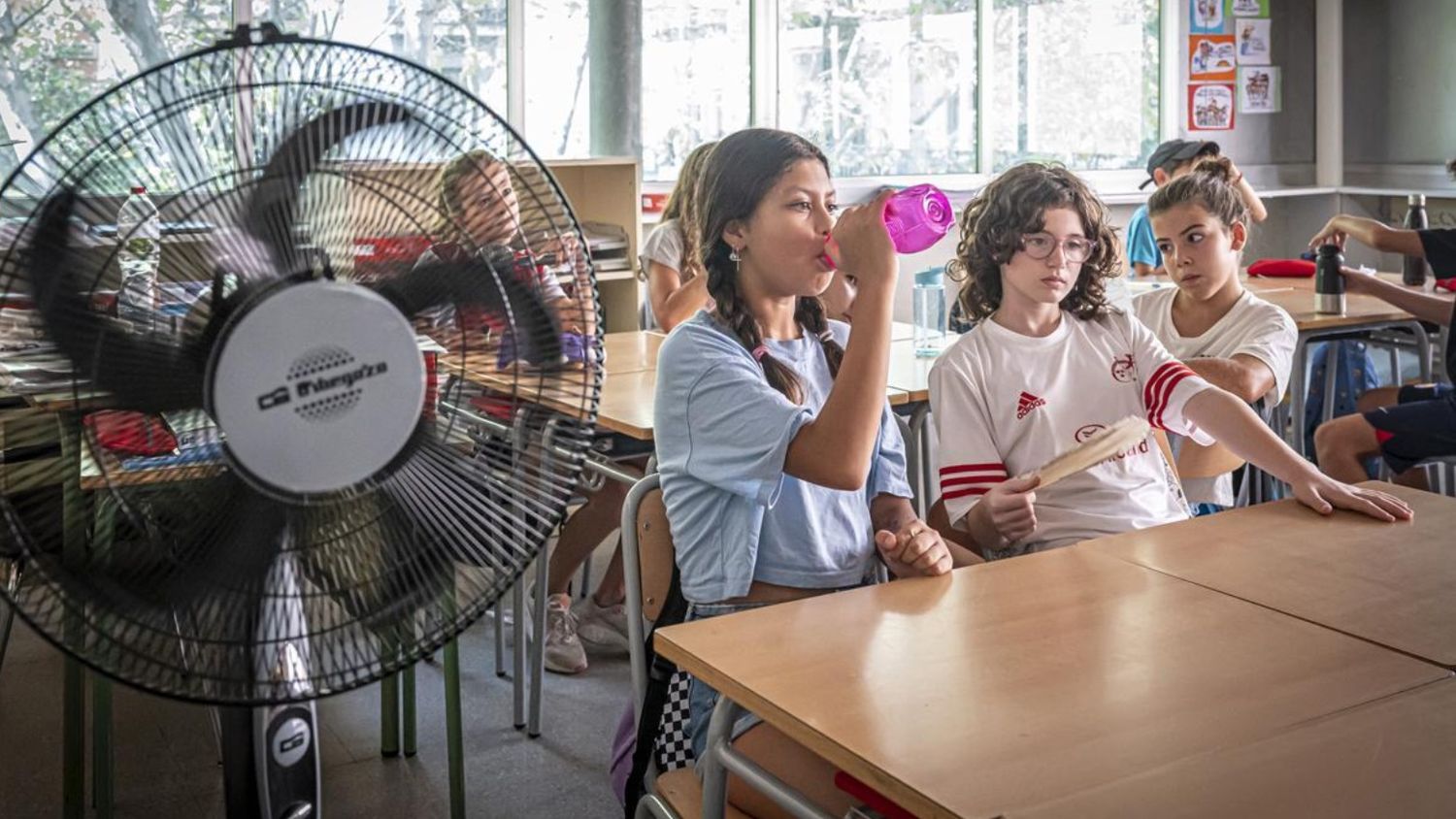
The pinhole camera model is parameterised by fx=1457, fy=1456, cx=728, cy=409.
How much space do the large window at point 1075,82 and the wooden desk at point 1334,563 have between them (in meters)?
5.04

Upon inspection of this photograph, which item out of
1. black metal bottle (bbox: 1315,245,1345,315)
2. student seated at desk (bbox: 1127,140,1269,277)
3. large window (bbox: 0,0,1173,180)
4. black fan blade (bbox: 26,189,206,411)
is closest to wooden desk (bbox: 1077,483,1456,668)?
black fan blade (bbox: 26,189,206,411)

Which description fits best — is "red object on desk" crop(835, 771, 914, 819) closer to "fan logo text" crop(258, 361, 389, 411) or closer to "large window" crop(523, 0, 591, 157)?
"fan logo text" crop(258, 361, 389, 411)

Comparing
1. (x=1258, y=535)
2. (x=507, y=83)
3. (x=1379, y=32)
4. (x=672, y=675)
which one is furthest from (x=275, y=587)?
(x=1379, y=32)

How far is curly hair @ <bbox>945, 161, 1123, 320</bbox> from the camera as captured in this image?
7.23 ft

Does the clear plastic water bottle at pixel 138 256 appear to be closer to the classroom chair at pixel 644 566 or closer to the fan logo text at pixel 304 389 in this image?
the fan logo text at pixel 304 389

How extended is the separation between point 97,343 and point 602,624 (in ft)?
8.21

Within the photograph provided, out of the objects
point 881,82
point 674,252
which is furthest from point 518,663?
point 881,82

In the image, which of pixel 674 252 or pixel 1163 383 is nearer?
pixel 1163 383

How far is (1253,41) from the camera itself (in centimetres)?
703

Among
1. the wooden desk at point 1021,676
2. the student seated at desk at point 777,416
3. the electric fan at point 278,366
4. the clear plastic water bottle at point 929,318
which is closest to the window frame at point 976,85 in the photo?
the clear plastic water bottle at point 929,318

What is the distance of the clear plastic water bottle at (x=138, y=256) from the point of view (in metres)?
0.85

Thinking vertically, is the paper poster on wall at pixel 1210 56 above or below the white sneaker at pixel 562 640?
above

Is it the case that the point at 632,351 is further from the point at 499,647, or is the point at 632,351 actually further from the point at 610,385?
the point at 499,647

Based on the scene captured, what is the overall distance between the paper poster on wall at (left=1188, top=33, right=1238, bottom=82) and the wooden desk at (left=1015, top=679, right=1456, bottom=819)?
6.26 m
